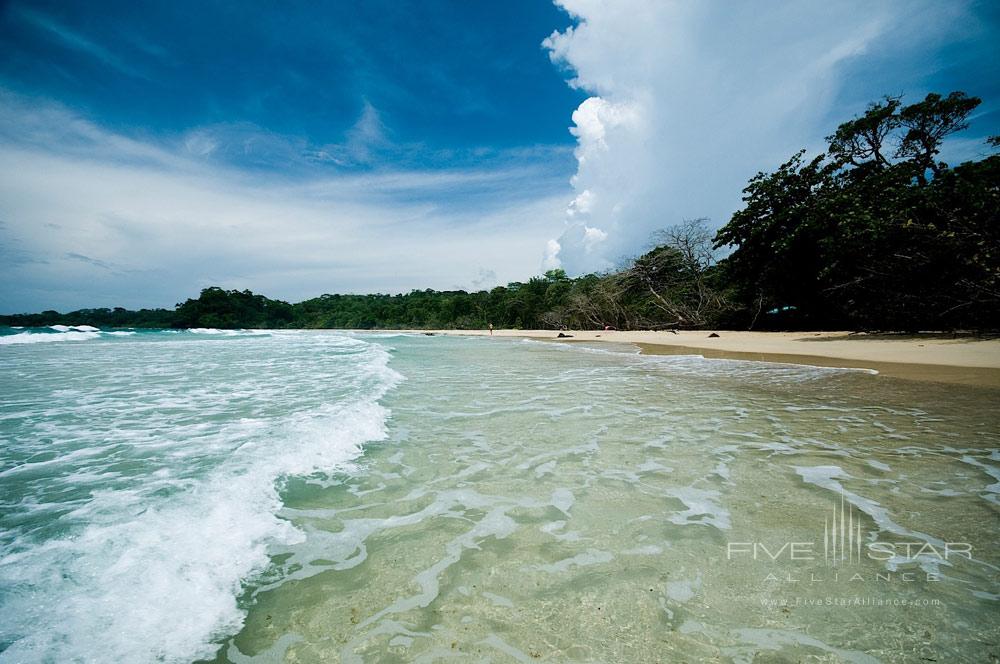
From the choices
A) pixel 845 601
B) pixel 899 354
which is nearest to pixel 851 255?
pixel 899 354

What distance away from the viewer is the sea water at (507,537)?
1773mm

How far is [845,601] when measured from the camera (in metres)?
1.93

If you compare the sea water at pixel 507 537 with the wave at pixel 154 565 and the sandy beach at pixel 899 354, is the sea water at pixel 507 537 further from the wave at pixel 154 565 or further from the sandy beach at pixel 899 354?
the sandy beach at pixel 899 354

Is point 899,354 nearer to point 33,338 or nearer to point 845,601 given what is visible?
point 845,601

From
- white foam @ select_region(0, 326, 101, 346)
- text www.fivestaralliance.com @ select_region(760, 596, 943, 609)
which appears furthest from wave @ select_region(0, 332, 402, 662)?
white foam @ select_region(0, 326, 101, 346)

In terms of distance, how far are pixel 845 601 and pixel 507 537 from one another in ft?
6.03

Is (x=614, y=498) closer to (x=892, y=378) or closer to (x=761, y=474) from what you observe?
(x=761, y=474)

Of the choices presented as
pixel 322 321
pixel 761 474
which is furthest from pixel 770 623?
pixel 322 321

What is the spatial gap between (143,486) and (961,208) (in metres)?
21.7

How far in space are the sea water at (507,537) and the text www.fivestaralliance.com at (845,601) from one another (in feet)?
0.03

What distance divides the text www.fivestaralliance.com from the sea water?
1cm

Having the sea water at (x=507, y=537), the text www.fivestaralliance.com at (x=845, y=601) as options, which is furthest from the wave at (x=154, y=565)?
the text www.fivestaralliance.com at (x=845, y=601)

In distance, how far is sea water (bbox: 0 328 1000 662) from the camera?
177 cm

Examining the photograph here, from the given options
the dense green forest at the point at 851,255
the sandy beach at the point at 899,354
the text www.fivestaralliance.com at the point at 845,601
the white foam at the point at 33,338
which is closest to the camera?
the text www.fivestaralliance.com at the point at 845,601
